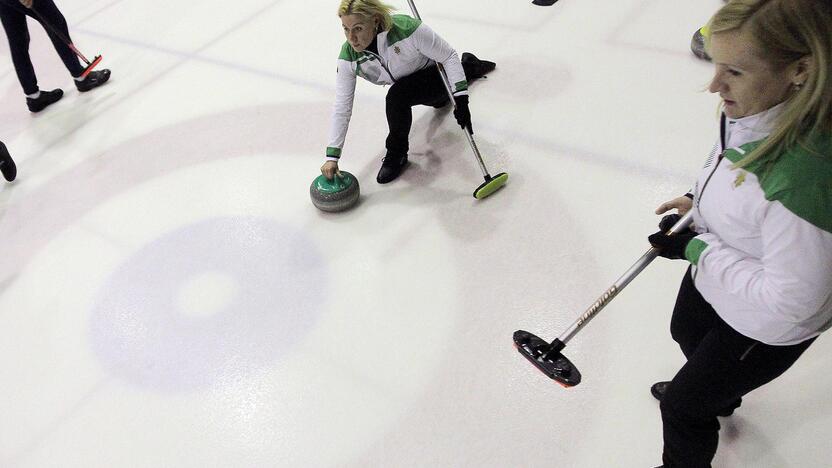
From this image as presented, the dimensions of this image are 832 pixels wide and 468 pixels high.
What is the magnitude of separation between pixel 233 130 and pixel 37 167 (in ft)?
3.64

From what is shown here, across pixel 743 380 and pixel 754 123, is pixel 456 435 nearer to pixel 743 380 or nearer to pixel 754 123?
pixel 743 380

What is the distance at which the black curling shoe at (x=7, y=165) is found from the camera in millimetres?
3281

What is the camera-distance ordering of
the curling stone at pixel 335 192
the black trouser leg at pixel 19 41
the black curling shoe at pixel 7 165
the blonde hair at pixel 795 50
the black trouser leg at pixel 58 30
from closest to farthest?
the blonde hair at pixel 795 50 → the curling stone at pixel 335 192 → the black curling shoe at pixel 7 165 → the black trouser leg at pixel 19 41 → the black trouser leg at pixel 58 30

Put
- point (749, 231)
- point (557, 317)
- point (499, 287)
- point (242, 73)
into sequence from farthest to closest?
1. point (242, 73)
2. point (499, 287)
3. point (557, 317)
4. point (749, 231)

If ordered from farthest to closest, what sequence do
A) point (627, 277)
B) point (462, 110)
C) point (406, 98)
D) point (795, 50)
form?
point (406, 98)
point (462, 110)
point (627, 277)
point (795, 50)

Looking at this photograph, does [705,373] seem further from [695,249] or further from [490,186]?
[490,186]

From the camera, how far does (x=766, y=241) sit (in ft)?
3.43

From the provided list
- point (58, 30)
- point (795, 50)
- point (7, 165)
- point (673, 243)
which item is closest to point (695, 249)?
point (673, 243)

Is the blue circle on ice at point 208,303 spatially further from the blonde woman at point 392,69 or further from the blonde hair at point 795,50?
the blonde hair at point 795,50

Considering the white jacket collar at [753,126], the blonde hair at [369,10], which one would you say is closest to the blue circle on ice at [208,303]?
the blonde hair at [369,10]

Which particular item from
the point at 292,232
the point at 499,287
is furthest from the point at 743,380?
the point at 292,232

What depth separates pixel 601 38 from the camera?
357cm

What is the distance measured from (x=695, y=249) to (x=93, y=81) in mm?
4016

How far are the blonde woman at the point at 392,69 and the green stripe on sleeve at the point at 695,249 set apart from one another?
4.95 ft
